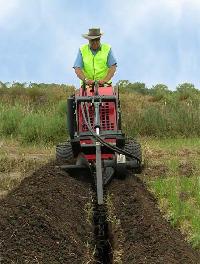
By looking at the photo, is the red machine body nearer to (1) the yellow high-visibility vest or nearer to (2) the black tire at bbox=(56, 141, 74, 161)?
(1) the yellow high-visibility vest

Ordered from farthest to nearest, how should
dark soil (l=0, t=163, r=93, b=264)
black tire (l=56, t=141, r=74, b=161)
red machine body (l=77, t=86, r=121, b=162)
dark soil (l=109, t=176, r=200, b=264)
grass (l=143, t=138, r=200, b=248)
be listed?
black tire (l=56, t=141, r=74, b=161) < red machine body (l=77, t=86, r=121, b=162) < grass (l=143, t=138, r=200, b=248) < dark soil (l=109, t=176, r=200, b=264) < dark soil (l=0, t=163, r=93, b=264)

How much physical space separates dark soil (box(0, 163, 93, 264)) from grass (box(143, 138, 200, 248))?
3.42 ft

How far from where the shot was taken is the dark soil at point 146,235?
5.60m

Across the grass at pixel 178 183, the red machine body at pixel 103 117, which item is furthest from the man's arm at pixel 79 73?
the grass at pixel 178 183

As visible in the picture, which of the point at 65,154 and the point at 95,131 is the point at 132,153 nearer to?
the point at 65,154

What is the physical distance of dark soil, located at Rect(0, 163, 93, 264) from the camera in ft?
17.7

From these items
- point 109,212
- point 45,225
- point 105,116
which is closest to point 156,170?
point 105,116

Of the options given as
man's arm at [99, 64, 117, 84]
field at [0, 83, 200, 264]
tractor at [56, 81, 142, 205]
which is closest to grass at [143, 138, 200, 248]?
field at [0, 83, 200, 264]

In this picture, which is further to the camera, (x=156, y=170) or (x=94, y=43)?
(x=156, y=170)

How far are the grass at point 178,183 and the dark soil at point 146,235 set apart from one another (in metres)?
0.17

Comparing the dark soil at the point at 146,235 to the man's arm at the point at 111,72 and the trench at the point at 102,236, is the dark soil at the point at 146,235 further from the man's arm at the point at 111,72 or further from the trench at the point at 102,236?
the man's arm at the point at 111,72

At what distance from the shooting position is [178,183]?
9359 millimetres

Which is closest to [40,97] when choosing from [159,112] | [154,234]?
[159,112]

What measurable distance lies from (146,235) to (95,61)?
4.42 metres
